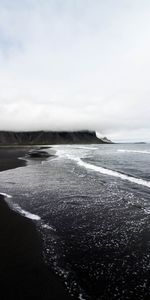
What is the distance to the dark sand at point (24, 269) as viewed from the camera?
521cm

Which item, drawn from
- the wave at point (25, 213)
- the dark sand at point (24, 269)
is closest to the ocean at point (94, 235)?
the wave at point (25, 213)

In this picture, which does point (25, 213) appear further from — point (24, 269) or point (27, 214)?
point (24, 269)

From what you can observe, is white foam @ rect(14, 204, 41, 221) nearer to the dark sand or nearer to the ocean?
the ocean

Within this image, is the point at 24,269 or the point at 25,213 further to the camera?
the point at 25,213

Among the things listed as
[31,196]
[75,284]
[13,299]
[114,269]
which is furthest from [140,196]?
[13,299]

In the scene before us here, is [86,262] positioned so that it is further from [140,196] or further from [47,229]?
[140,196]

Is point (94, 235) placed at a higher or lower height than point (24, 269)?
lower

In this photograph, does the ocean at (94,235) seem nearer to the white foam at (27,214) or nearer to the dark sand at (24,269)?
the white foam at (27,214)

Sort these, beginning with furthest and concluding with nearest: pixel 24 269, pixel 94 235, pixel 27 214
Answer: pixel 27 214 < pixel 94 235 < pixel 24 269

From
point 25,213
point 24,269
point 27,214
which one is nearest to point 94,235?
point 24,269

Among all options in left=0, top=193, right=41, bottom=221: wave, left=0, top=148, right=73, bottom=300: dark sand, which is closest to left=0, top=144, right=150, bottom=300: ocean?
left=0, top=193, right=41, bottom=221: wave

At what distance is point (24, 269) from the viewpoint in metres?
6.19

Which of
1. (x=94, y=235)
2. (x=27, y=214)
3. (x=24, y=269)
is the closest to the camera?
(x=24, y=269)

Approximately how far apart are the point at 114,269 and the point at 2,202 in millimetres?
8607
